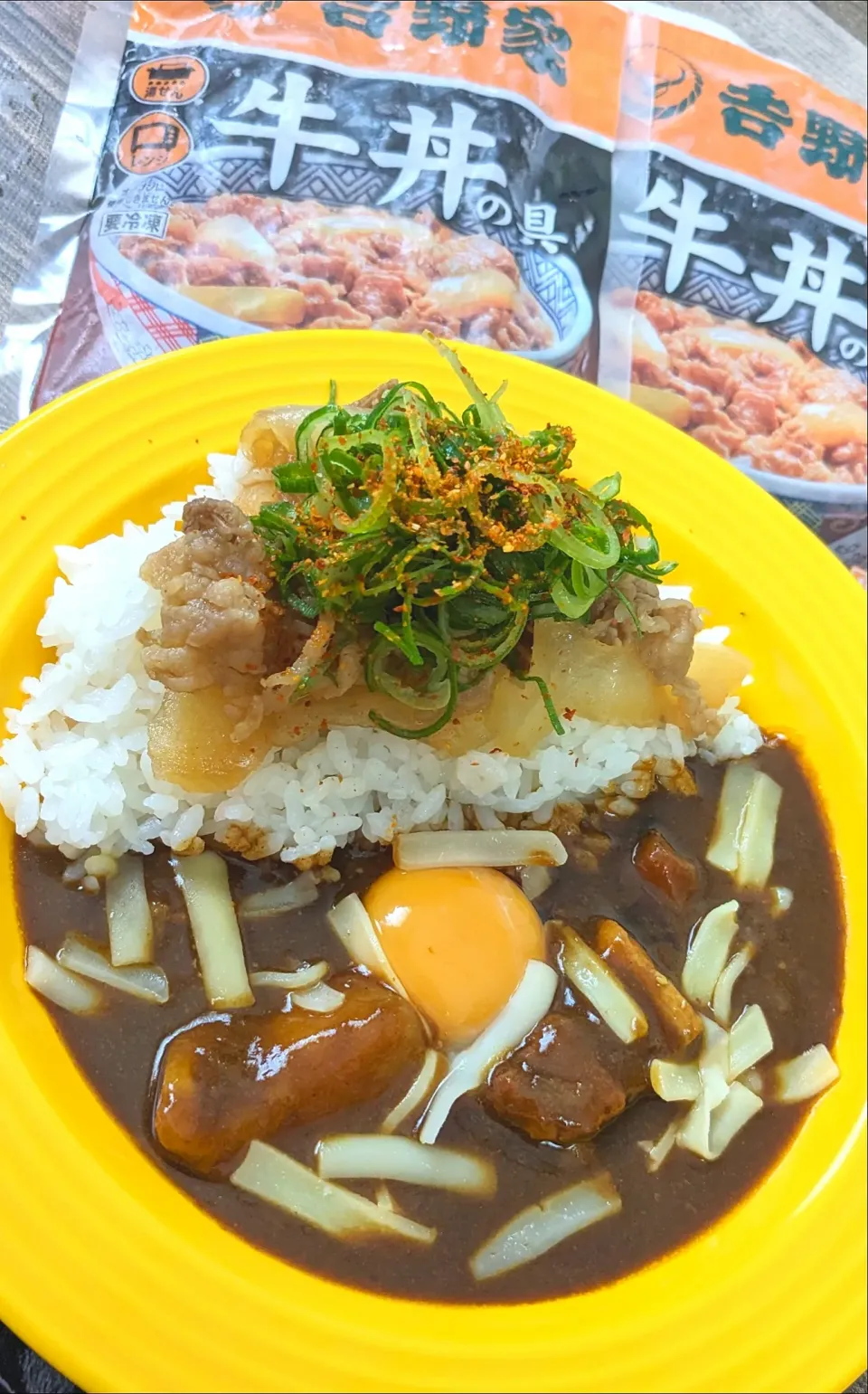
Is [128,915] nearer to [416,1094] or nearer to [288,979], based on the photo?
[288,979]

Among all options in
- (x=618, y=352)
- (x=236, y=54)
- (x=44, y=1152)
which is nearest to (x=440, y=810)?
(x=44, y=1152)

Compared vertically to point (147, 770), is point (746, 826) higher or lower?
lower

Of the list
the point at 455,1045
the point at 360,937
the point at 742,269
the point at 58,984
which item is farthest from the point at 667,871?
the point at 742,269

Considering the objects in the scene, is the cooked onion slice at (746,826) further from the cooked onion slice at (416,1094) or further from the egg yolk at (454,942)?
the cooked onion slice at (416,1094)

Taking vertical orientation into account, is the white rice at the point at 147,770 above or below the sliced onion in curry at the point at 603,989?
above

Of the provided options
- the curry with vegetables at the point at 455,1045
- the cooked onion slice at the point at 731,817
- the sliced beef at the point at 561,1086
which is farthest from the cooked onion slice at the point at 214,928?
the cooked onion slice at the point at 731,817

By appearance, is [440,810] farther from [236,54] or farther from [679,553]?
[236,54]
